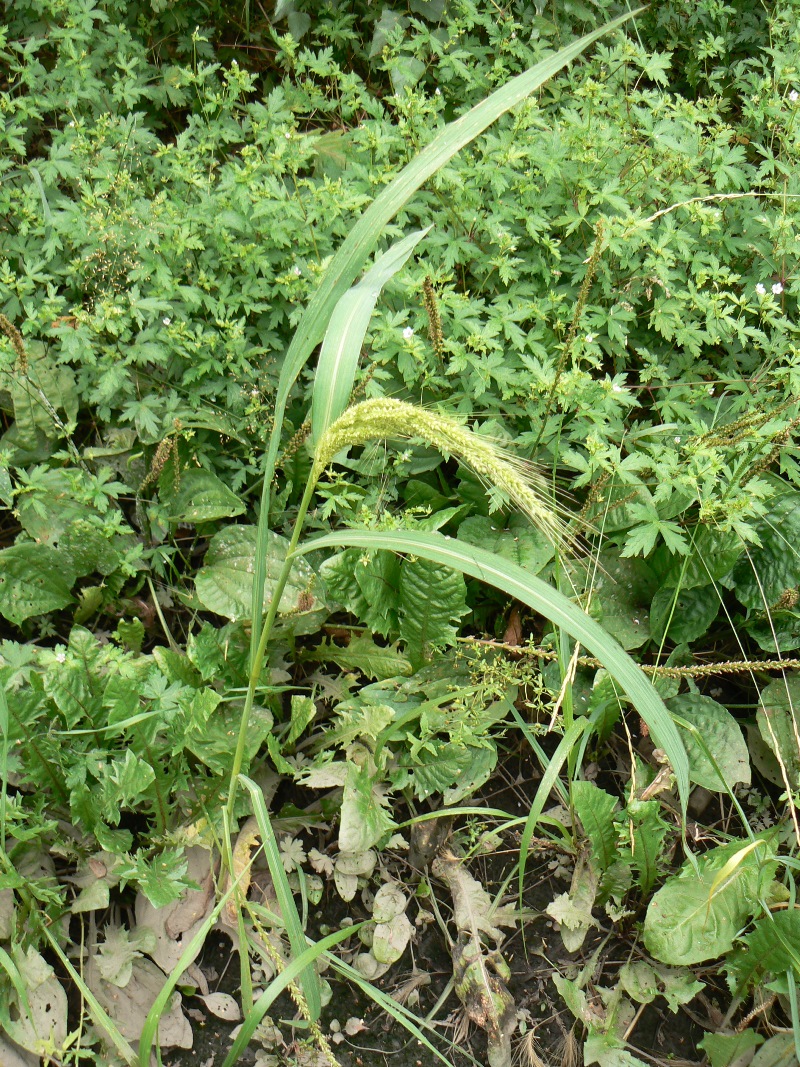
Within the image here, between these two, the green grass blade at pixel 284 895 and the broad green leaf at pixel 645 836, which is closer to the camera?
the green grass blade at pixel 284 895

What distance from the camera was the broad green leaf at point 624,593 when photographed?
8.07ft

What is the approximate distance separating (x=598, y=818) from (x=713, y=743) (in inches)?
17.7

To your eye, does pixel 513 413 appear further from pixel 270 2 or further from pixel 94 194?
pixel 270 2

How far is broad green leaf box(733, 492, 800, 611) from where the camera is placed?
7.79ft

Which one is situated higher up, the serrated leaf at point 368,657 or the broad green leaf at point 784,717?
the serrated leaf at point 368,657

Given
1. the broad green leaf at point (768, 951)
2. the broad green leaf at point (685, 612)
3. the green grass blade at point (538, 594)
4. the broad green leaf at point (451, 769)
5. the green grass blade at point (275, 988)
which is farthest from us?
the broad green leaf at point (685, 612)

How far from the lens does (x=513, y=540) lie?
2430mm

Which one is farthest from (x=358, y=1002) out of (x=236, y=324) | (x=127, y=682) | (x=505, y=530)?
(x=236, y=324)

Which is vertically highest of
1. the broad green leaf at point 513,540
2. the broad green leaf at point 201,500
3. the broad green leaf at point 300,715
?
the broad green leaf at point 201,500

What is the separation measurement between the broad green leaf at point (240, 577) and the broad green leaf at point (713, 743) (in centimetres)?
106

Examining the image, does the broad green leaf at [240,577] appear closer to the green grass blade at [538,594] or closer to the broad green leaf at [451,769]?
the broad green leaf at [451,769]

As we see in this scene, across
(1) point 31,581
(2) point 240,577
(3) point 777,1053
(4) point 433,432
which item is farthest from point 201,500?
(3) point 777,1053

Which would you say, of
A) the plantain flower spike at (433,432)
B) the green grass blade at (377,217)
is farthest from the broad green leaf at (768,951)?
the green grass blade at (377,217)

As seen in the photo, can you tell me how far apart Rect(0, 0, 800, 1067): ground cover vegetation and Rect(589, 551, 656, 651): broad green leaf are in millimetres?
12
